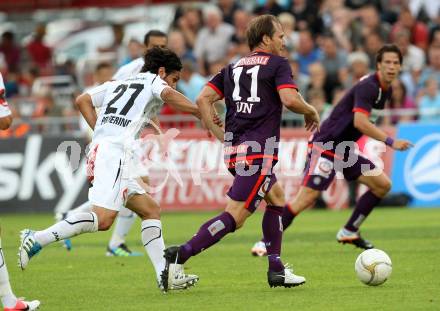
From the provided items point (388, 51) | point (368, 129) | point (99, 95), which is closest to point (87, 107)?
point (99, 95)

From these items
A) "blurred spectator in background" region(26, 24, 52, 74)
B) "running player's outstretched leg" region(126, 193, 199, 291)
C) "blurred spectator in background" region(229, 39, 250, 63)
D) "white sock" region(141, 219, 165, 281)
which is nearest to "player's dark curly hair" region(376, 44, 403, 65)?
"running player's outstretched leg" region(126, 193, 199, 291)

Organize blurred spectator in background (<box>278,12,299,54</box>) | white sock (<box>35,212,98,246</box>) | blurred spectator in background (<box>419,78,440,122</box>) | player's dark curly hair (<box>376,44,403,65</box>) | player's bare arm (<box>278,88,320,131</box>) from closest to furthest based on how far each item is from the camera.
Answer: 1. player's bare arm (<box>278,88,320,131</box>)
2. white sock (<box>35,212,98,246</box>)
3. player's dark curly hair (<box>376,44,403,65</box>)
4. blurred spectator in background (<box>419,78,440,122</box>)
5. blurred spectator in background (<box>278,12,299,54</box>)

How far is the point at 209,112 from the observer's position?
35.6 feet

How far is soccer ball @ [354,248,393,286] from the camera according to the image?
10430 mm

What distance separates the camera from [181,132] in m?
22.5

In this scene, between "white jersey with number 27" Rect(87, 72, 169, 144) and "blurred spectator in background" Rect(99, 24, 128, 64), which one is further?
"blurred spectator in background" Rect(99, 24, 128, 64)

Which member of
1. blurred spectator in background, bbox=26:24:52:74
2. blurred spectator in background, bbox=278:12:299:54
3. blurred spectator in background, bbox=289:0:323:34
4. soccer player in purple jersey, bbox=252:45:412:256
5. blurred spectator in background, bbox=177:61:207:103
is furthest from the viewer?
blurred spectator in background, bbox=26:24:52:74

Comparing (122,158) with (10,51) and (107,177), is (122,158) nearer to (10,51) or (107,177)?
(107,177)

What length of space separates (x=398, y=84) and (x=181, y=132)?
15.1ft

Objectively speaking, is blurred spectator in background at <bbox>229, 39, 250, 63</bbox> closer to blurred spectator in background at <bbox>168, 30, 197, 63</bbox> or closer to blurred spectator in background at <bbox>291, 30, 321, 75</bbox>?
blurred spectator in background at <bbox>168, 30, 197, 63</bbox>

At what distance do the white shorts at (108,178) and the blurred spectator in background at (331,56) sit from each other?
13.3m

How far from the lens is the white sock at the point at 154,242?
10.7 m

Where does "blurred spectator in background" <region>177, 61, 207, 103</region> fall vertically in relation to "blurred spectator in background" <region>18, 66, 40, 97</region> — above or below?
above

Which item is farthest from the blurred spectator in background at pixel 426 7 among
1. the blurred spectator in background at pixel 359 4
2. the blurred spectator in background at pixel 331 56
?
the blurred spectator in background at pixel 331 56
